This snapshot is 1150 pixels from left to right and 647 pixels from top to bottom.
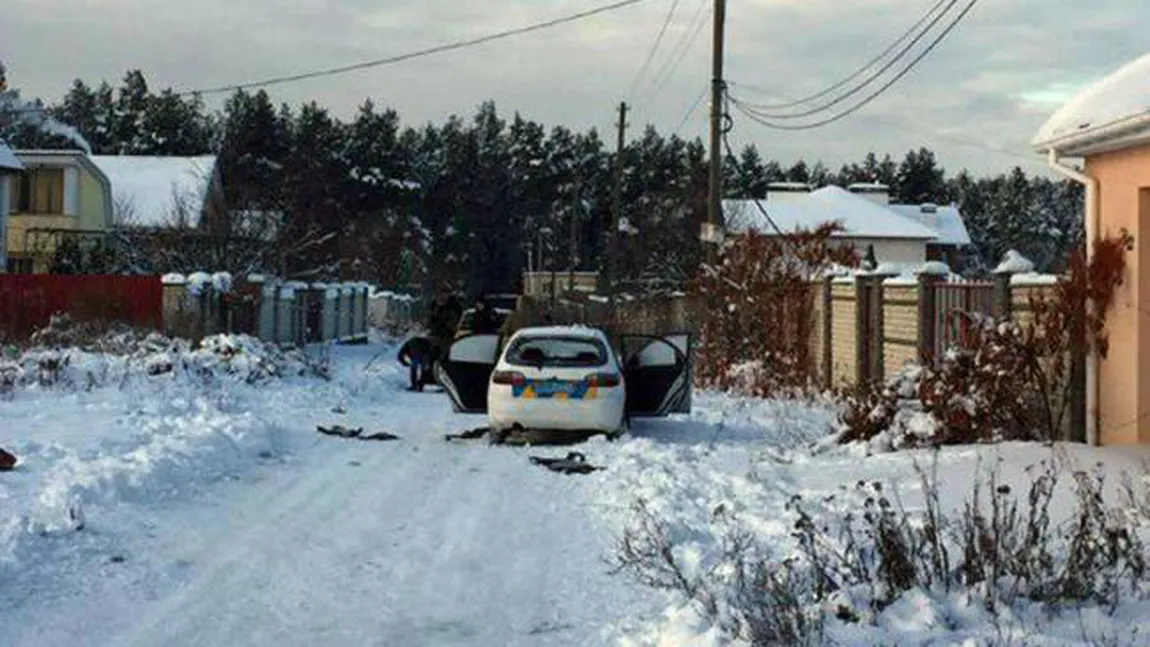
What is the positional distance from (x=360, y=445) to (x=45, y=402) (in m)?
4.54

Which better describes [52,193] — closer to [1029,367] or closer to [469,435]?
[469,435]

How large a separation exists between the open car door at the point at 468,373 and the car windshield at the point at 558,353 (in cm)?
111

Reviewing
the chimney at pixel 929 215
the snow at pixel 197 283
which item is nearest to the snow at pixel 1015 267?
the snow at pixel 197 283

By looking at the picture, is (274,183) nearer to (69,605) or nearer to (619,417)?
(619,417)

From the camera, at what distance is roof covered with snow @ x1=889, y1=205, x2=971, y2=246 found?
79.0 meters

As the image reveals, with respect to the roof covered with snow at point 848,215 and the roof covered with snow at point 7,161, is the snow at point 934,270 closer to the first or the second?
the roof covered with snow at point 7,161

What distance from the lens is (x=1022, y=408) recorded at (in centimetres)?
1267

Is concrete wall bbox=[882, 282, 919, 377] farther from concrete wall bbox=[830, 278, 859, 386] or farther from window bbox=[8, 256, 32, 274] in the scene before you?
window bbox=[8, 256, 32, 274]

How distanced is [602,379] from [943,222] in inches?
2801

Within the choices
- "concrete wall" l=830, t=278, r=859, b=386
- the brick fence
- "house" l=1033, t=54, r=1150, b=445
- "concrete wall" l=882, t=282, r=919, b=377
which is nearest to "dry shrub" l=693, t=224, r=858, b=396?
the brick fence

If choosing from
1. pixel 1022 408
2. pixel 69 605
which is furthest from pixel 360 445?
pixel 69 605

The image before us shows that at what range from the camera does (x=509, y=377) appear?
15469mm

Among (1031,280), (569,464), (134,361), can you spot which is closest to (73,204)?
(134,361)

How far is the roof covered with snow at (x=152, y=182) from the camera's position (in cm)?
5391
